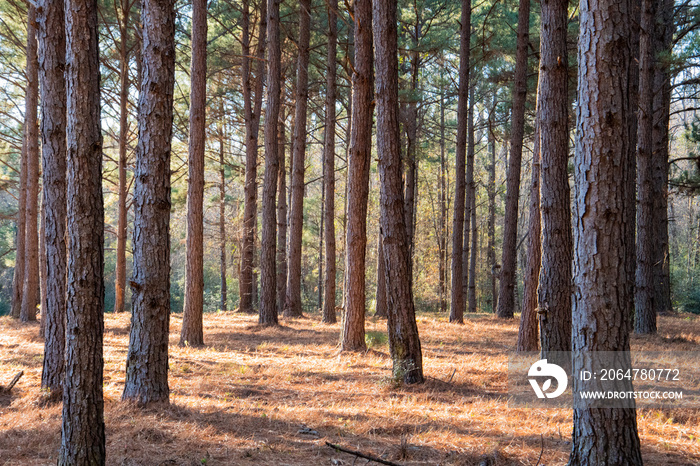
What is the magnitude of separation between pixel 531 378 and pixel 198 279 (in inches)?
226

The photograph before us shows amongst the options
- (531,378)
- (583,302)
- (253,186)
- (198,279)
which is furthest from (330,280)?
(583,302)

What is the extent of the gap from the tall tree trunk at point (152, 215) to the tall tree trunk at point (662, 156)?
37.3 ft

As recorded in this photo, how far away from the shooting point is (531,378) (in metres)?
6.59

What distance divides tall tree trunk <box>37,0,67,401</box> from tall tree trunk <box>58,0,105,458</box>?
2.15 meters

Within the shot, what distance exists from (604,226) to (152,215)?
4063mm

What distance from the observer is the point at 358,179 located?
26.7ft

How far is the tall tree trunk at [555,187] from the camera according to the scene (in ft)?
20.6

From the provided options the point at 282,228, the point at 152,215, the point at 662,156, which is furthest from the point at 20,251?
the point at 662,156

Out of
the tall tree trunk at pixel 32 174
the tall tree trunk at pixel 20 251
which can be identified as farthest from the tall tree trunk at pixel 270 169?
the tall tree trunk at pixel 20 251

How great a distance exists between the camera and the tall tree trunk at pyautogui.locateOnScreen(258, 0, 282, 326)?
1168 cm

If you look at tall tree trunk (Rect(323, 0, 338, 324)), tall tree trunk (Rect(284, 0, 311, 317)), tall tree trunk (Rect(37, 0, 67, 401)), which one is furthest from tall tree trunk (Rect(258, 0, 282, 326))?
tall tree trunk (Rect(37, 0, 67, 401))

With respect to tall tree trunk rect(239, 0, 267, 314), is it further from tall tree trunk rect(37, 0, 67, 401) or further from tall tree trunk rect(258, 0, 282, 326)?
tall tree trunk rect(37, 0, 67, 401)

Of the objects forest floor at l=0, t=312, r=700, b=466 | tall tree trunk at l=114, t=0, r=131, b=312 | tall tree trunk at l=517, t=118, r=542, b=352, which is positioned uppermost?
tall tree trunk at l=114, t=0, r=131, b=312

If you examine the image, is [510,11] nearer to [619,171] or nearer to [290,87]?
[290,87]
